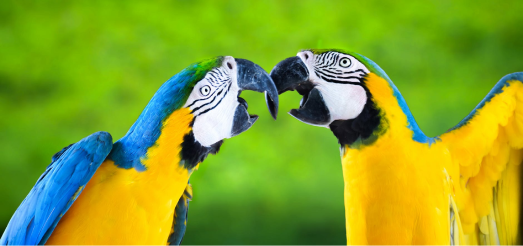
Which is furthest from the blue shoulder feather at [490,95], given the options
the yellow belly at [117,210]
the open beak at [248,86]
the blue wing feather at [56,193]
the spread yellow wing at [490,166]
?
the blue wing feather at [56,193]

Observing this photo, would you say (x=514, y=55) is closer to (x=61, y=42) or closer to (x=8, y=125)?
(x=61, y=42)

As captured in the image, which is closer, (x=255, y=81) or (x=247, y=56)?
(x=255, y=81)

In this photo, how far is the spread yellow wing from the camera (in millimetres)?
1459

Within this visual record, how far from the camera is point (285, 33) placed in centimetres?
263

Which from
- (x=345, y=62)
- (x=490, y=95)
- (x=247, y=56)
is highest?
(x=247, y=56)

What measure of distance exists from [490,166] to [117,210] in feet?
4.11

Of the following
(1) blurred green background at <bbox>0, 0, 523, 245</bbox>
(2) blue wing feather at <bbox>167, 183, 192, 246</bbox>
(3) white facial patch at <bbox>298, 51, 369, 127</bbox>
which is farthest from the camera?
(1) blurred green background at <bbox>0, 0, 523, 245</bbox>

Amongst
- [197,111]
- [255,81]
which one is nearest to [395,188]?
[255,81]

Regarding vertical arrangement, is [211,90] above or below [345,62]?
below

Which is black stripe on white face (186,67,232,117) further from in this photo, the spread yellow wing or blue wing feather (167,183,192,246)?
the spread yellow wing

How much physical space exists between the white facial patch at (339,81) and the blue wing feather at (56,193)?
0.71 meters

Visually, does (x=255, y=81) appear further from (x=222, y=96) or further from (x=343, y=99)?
(x=343, y=99)

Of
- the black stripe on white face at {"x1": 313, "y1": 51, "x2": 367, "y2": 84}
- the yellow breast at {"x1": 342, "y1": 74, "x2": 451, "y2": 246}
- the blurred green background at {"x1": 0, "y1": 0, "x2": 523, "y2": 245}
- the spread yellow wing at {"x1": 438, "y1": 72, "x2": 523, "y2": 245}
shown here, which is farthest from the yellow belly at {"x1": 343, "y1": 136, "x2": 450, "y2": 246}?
the blurred green background at {"x1": 0, "y1": 0, "x2": 523, "y2": 245}

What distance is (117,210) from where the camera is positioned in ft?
4.08
